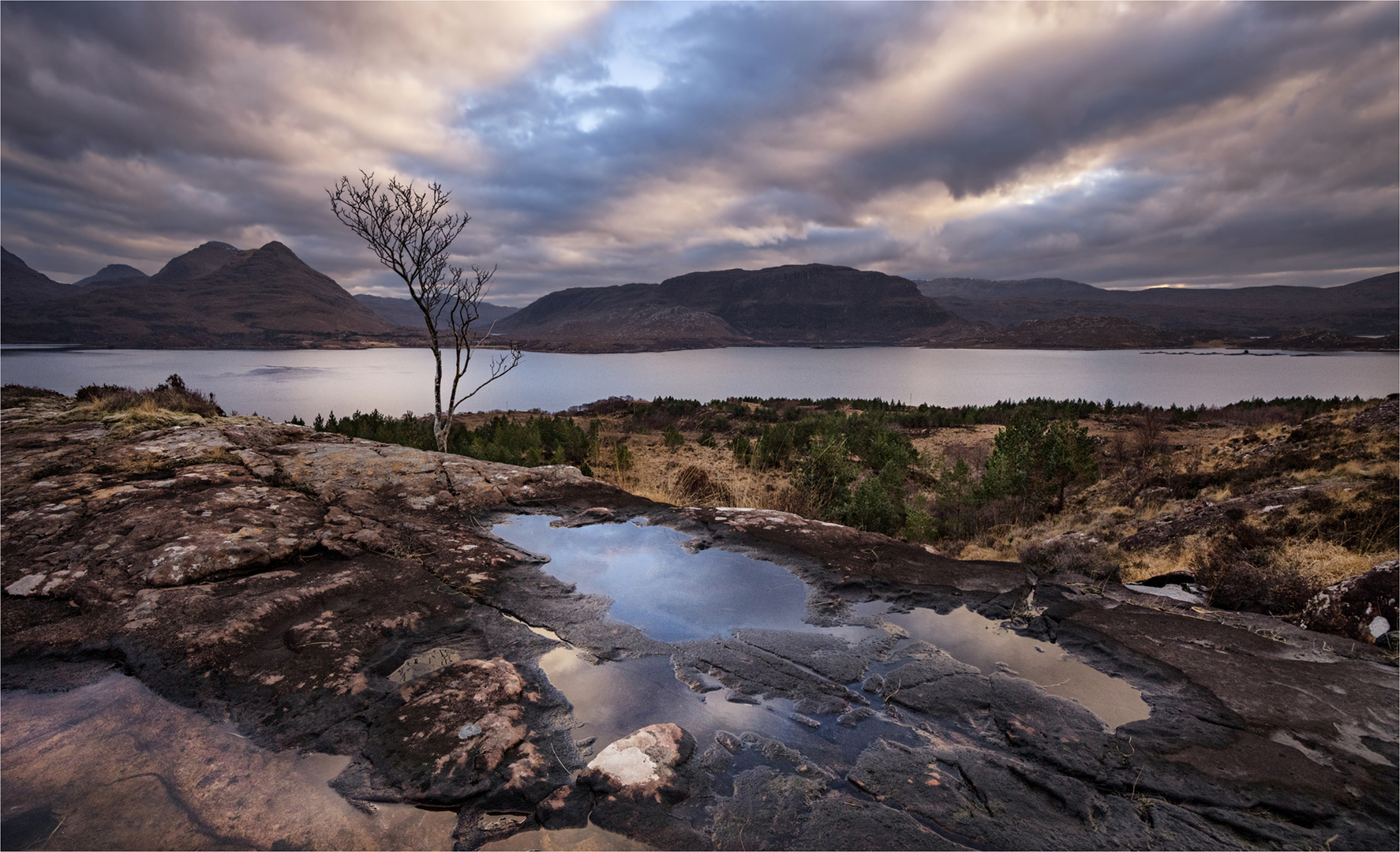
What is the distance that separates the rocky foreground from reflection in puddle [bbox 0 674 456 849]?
16 millimetres

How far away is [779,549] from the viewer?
591cm

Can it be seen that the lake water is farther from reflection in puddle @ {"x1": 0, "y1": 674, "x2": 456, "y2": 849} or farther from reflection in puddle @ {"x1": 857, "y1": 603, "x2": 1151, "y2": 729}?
reflection in puddle @ {"x1": 857, "y1": 603, "x2": 1151, "y2": 729}

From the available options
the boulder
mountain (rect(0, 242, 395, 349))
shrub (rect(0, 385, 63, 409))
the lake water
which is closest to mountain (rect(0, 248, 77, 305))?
mountain (rect(0, 242, 395, 349))

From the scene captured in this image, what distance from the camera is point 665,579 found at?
5.21 metres

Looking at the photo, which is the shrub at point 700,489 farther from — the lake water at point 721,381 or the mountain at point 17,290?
the mountain at point 17,290

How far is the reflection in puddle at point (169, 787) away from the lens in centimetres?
228

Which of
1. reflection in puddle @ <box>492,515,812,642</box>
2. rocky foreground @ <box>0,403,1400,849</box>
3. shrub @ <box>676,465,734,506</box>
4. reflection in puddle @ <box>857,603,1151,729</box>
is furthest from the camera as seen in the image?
shrub @ <box>676,465,734,506</box>

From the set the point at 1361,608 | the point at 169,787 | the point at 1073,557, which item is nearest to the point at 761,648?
the point at 169,787

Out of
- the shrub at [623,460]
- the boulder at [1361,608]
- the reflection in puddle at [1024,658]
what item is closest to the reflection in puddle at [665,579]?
the reflection in puddle at [1024,658]

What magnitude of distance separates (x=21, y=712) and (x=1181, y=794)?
6087 millimetres

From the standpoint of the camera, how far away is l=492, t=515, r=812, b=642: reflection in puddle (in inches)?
174

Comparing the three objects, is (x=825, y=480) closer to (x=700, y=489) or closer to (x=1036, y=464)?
(x=700, y=489)

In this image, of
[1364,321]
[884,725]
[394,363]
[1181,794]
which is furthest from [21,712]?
[1364,321]

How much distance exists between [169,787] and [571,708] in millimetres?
1849
